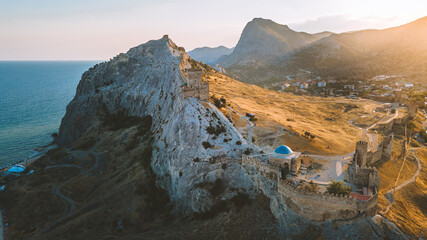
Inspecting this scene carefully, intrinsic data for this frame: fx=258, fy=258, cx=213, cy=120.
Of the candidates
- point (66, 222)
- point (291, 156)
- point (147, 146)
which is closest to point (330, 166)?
point (291, 156)

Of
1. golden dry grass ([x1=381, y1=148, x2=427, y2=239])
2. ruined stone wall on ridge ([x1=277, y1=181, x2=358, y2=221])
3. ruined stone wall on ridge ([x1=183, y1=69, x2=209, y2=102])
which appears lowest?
golden dry grass ([x1=381, y1=148, x2=427, y2=239])

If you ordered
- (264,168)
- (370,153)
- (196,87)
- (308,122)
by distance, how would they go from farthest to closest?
(308,122)
(196,87)
(370,153)
(264,168)

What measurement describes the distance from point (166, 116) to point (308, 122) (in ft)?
141

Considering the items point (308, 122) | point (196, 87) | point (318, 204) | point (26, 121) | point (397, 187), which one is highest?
point (196, 87)

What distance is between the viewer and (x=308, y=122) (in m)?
79.4

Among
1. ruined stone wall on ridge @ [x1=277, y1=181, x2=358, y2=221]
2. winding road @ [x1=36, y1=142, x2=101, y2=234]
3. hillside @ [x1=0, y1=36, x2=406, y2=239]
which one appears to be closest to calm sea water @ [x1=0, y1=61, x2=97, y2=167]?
hillside @ [x1=0, y1=36, x2=406, y2=239]

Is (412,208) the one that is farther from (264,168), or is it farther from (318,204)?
(264,168)

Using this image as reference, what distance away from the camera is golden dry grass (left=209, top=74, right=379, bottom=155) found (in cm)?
5603

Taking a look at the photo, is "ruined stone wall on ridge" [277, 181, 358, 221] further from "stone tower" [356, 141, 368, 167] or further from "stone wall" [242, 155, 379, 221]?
"stone tower" [356, 141, 368, 167]

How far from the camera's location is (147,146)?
69500 millimetres

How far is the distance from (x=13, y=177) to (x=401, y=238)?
87.9 m

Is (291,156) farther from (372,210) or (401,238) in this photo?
(401,238)

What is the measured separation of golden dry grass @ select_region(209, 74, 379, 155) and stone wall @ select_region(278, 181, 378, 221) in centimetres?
1669

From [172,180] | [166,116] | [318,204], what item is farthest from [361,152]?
[166,116]
